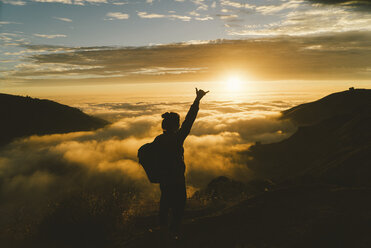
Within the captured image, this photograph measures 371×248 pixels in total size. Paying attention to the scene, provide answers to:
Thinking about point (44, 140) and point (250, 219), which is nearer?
point (250, 219)

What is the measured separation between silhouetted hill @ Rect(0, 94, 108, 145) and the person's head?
124 meters

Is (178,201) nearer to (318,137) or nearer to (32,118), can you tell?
(318,137)

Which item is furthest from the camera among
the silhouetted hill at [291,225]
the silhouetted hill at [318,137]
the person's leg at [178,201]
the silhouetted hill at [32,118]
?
the silhouetted hill at [32,118]

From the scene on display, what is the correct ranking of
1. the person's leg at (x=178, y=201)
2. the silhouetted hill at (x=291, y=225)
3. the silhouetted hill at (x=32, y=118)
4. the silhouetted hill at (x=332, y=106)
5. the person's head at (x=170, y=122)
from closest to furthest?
the person's head at (x=170, y=122), the person's leg at (x=178, y=201), the silhouetted hill at (x=291, y=225), the silhouetted hill at (x=332, y=106), the silhouetted hill at (x=32, y=118)

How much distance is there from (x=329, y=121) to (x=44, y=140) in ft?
444

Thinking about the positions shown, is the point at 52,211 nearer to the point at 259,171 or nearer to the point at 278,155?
the point at 259,171

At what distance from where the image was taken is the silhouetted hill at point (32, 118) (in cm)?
10188

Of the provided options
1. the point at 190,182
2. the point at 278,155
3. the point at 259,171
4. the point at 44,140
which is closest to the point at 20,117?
the point at 44,140

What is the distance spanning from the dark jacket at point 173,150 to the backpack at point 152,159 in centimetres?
6

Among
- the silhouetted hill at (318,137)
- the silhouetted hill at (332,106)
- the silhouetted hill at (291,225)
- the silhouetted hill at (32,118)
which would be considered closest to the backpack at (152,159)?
the silhouetted hill at (291,225)

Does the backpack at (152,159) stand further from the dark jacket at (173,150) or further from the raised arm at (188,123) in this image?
the raised arm at (188,123)

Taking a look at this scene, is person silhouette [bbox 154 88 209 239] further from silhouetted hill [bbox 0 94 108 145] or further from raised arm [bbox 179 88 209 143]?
silhouetted hill [bbox 0 94 108 145]

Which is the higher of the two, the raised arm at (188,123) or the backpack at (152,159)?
the raised arm at (188,123)

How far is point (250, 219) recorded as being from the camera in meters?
5.80
